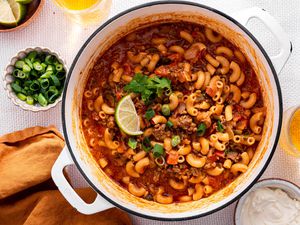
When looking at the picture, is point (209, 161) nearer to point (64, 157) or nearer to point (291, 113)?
point (291, 113)

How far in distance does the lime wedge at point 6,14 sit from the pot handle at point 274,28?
102cm

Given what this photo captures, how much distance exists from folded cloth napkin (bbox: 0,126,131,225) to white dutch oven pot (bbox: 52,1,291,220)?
0.15m

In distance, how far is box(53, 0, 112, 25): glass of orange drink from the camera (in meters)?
2.74

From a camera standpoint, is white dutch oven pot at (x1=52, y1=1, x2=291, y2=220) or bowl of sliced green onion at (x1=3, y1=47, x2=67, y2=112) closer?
white dutch oven pot at (x1=52, y1=1, x2=291, y2=220)

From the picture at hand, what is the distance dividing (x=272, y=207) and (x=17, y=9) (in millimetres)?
1438

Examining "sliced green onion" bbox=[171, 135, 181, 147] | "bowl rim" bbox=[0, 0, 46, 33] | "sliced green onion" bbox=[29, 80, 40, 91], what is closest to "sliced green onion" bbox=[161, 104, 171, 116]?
"sliced green onion" bbox=[171, 135, 181, 147]

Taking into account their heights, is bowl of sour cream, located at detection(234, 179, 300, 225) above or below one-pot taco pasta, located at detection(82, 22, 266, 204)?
below

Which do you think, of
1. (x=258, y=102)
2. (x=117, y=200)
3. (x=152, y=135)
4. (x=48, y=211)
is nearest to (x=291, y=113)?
(x=258, y=102)

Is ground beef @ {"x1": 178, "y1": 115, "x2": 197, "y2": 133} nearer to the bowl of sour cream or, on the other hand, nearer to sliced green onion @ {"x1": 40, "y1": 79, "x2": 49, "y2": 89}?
the bowl of sour cream

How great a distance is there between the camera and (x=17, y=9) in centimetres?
280

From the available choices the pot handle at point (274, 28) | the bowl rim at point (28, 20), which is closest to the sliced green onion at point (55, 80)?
the bowl rim at point (28, 20)

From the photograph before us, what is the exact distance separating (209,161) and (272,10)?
748 mm

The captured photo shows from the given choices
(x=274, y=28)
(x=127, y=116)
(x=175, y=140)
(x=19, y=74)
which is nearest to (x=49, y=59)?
(x=19, y=74)

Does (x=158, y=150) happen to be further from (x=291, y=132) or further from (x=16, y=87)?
(x=16, y=87)
